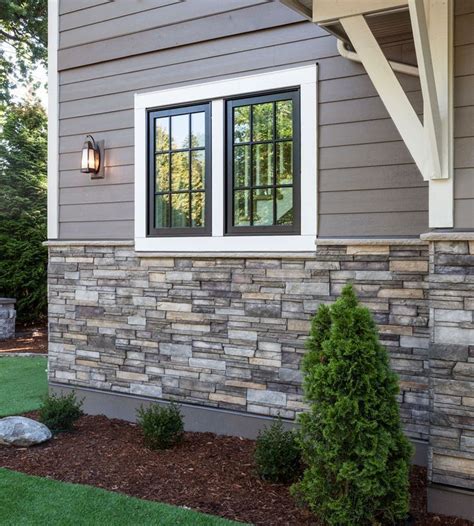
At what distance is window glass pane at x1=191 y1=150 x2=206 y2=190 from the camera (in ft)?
14.7

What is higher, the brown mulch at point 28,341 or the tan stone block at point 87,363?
the tan stone block at point 87,363

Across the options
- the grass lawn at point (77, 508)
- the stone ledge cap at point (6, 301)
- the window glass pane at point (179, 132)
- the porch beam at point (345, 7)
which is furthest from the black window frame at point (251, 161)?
the stone ledge cap at point (6, 301)

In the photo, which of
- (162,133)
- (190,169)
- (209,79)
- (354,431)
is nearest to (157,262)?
(190,169)

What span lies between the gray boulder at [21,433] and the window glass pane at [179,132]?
2.56 m

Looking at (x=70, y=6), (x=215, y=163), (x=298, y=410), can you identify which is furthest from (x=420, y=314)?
(x=70, y=6)

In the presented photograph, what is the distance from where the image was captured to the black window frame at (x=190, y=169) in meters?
4.41

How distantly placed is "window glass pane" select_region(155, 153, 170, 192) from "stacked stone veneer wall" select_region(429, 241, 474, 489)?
2.53m

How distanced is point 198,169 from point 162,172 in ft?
1.23

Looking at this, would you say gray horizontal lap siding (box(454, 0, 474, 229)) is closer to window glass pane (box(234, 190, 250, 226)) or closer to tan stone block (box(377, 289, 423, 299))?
tan stone block (box(377, 289, 423, 299))

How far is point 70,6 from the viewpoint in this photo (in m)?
5.06

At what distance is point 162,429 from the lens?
3.95 m

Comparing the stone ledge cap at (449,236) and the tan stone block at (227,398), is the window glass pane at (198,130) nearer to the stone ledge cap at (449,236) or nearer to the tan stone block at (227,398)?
the tan stone block at (227,398)

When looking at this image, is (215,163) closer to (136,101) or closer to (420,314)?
(136,101)

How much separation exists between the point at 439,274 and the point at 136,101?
310 cm
